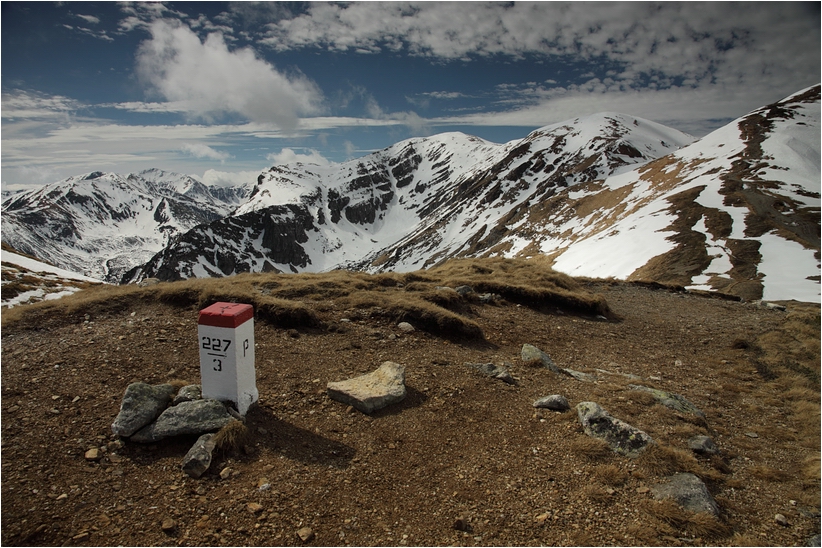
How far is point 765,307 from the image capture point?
2234cm

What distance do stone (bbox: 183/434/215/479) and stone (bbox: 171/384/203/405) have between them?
134 cm

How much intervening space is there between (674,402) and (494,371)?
4.43 m

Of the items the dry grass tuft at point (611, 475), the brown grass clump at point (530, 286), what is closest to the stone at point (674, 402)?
the dry grass tuft at point (611, 475)

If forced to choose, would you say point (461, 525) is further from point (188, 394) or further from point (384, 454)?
point (188, 394)

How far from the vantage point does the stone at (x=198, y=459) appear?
6.86m

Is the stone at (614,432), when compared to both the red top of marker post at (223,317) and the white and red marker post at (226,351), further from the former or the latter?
the red top of marker post at (223,317)

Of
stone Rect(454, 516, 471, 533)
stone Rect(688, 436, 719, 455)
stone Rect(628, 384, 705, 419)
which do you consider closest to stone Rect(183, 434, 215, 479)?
stone Rect(454, 516, 471, 533)

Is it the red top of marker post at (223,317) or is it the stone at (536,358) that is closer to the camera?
the red top of marker post at (223,317)

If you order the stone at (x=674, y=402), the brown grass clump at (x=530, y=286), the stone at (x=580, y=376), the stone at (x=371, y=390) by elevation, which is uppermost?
the brown grass clump at (x=530, y=286)

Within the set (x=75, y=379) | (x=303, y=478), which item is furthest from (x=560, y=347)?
(x=75, y=379)

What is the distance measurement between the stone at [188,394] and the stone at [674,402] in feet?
34.9

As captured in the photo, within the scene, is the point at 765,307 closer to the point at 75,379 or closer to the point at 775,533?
the point at 775,533

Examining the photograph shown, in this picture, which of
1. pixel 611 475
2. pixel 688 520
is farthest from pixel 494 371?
pixel 688 520

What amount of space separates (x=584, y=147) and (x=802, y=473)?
216 m
